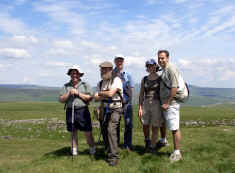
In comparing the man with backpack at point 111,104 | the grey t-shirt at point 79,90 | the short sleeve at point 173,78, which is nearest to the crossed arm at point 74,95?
the grey t-shirt at point 79,90

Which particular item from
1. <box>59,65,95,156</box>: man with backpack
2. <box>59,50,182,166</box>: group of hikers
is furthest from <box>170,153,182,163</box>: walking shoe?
<box>59,65,95,156</box>: man with backpack

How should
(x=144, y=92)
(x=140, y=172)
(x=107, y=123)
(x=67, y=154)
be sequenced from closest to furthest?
(x=140, y=172), (x=107, y=123), (x=144, y=92), (x=67, y=154)

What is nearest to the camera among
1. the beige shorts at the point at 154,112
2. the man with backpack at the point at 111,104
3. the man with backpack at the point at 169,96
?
the man with backpack at the point at 169,96

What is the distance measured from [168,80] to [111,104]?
2317 millimetres

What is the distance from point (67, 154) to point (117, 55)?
509 centimetres

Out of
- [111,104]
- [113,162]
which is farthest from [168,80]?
[113,162]

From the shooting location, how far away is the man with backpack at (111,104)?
8.77 m

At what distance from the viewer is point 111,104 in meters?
8.97

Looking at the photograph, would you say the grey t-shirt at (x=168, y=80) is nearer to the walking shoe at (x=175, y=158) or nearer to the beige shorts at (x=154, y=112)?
the beige shorts at (x=154, y=112)

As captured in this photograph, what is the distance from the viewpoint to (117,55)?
10.0 m

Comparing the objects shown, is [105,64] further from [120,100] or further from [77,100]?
[77,100]

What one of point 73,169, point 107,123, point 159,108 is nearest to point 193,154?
point 159,108

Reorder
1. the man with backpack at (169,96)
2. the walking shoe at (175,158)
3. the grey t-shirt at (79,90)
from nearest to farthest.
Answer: the man with backpack at (169,96), the walking shoe at (175,158), the grey t-shirt at (79,90)

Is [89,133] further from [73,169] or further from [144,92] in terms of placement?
[144,92]
